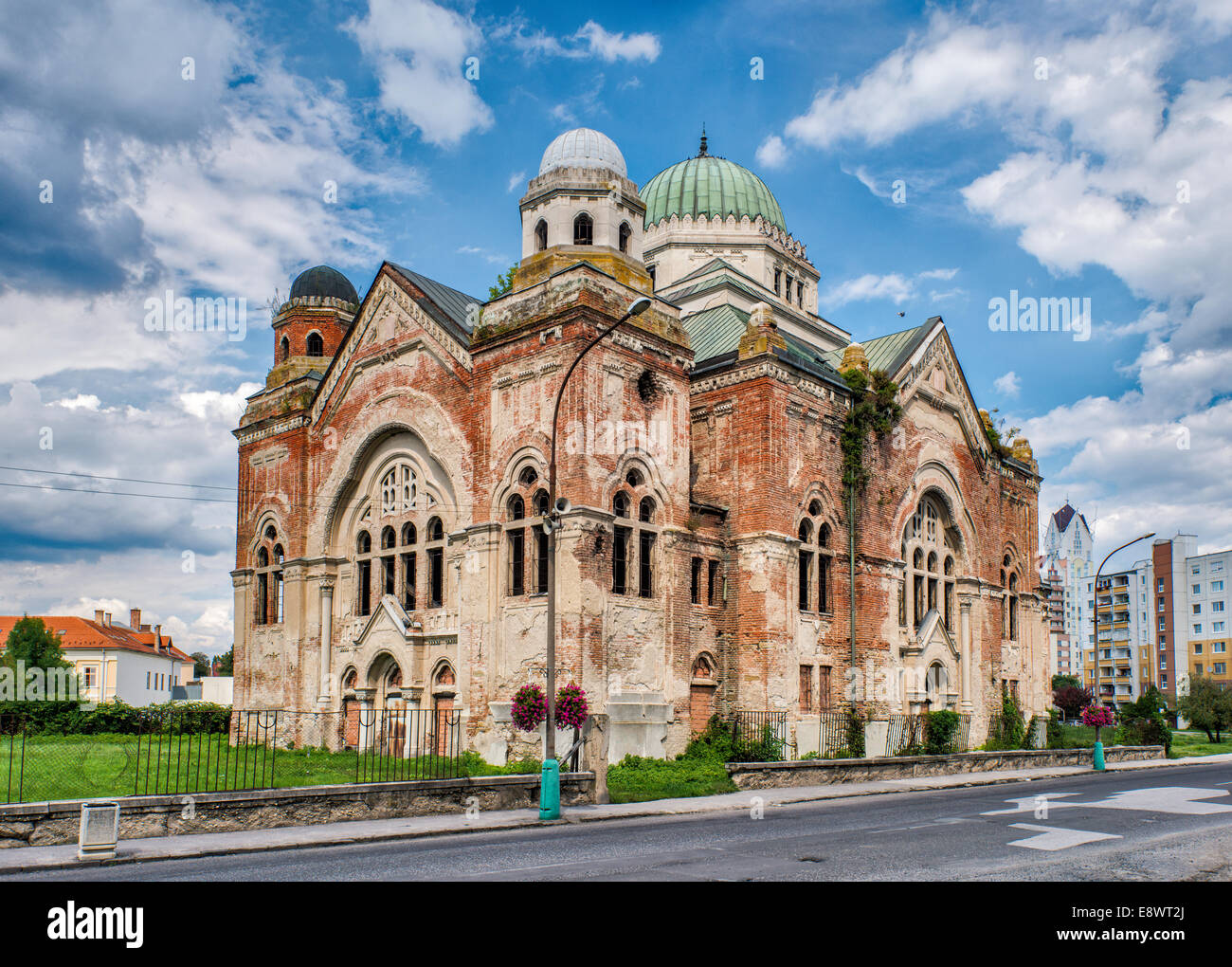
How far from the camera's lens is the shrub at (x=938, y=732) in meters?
33.3

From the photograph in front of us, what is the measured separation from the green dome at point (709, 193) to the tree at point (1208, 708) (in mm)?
46395

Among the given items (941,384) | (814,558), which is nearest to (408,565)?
(814,558)

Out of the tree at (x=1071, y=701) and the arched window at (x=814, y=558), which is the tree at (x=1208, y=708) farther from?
the arched window at (x=814, y=558)

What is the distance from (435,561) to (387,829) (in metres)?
14.1

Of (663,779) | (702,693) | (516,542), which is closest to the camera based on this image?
(663,779)

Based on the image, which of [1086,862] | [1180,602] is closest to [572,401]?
[1086,862]

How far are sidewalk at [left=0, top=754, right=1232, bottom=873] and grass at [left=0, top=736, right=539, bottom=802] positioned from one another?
5.78 feet

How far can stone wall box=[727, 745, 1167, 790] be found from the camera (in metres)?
25.0

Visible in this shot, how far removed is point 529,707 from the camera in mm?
23484

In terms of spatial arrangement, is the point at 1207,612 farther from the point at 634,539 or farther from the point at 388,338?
the point at 388,338

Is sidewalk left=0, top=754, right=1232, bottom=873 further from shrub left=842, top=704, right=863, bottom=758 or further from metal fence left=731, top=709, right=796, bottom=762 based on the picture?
shrub left=842, top=704, right=863, bottom=758

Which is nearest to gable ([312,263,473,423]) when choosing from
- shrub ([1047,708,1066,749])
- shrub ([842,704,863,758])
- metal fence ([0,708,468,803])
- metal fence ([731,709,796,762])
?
metal fence ([0,708,468,803])

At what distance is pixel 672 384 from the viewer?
93.5ft
